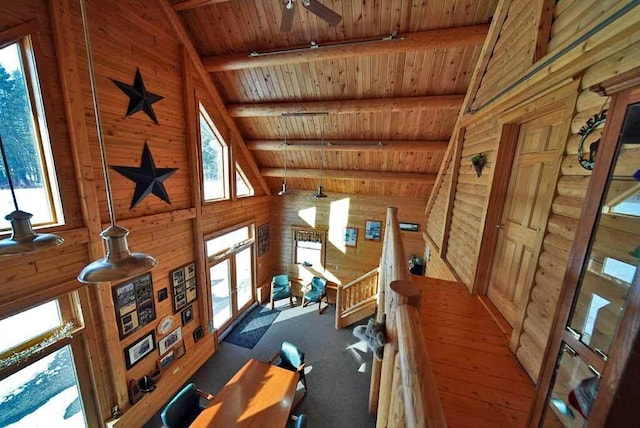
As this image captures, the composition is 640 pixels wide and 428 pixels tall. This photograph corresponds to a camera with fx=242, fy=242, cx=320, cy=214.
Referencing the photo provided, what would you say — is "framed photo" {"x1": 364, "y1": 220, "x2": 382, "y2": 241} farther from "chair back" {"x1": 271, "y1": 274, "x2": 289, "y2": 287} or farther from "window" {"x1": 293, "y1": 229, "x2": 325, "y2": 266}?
"chair back" {"x1": 271, "y1": 274, "x2": 289, "y2": 287}

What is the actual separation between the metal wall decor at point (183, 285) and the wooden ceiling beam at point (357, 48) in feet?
12.6

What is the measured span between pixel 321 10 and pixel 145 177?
336 centimetres

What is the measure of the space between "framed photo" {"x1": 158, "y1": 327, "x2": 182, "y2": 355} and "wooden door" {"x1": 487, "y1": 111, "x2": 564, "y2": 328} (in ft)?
16.8

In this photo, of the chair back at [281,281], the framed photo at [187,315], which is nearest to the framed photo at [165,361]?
the framed photo at [187,315]

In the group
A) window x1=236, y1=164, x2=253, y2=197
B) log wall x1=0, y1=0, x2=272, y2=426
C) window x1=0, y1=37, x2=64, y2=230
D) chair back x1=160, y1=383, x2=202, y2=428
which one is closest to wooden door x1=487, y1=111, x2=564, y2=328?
chair back x1=160, y1=383, x2=202, y2=428

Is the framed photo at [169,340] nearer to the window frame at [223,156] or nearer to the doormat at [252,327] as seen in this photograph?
the doormat at [252,327]

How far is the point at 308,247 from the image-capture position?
8234 millimetres

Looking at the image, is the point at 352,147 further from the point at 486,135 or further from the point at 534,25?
the point at 534,25

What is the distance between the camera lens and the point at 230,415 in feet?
10.4

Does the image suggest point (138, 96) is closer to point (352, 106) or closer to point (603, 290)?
point (352, 106)

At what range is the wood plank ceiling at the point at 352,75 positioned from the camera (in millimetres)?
3479

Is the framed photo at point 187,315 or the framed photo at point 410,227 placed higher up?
the framed photo at point 410,227

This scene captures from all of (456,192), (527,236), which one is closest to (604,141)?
(527,236)

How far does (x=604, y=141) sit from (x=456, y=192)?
336cm
